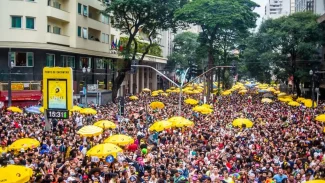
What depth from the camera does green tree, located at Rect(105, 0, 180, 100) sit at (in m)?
45.8

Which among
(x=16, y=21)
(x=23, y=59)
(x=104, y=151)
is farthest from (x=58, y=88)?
(x=23, y=59)

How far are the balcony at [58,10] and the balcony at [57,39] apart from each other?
1.64 metres

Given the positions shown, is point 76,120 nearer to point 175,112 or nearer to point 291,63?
point 175,112

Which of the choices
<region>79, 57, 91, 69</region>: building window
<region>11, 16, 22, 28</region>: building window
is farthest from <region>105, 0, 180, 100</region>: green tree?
<region>11, 16, 22, 28</region>: building window

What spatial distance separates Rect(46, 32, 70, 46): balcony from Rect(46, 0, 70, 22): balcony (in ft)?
5.37

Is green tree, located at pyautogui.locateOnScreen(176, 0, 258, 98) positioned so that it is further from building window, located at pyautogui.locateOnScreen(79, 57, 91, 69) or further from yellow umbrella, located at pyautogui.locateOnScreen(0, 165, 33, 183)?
yellow umbrella, located at pyautogui.locateOnScreen(0, 165, 33, 183)

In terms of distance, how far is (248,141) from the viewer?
806 inches

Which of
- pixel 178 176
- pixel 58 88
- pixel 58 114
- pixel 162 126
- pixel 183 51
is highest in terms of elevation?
pixel 183 51

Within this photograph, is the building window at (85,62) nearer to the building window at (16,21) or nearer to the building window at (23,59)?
the building window at (23,59)

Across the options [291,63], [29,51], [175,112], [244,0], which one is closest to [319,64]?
[291,63]

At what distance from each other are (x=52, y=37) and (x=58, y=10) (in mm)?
2832

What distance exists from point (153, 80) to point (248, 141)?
59605mm

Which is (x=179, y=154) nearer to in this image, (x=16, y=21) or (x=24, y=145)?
(x=24, y=145)

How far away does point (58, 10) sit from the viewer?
4188cm
